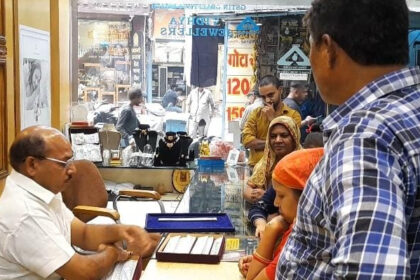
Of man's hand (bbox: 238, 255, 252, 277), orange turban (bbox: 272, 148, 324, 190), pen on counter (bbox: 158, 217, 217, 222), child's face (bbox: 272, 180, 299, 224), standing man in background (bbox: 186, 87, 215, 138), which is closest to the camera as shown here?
orange turban (bbox: 272, 148, 324, 190)

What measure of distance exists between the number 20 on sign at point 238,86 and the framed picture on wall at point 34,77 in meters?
1.96

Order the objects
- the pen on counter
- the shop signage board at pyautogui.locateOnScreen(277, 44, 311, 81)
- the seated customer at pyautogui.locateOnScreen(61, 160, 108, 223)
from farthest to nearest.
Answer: the shop signage board at pyautogui.locateOnScreen(277, 44, 311, 81)
the seated customer at pyautogui.locateOnScreen(61, 160, 108, 223)
the pen on counter

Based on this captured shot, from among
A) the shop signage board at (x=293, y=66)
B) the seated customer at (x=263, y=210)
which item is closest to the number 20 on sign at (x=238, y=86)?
the shop signage board at (x=293, y=66)

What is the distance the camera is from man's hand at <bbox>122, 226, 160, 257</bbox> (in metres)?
2.23

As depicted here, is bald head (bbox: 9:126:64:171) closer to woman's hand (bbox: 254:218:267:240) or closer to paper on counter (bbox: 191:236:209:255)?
paper on counter (bbox: 191:236:209:255)

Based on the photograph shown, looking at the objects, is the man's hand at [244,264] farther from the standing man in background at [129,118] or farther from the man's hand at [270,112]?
the standing man in background at [129,118]

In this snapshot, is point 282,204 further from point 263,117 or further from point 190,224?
point 263,117

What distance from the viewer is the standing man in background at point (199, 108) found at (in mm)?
5590

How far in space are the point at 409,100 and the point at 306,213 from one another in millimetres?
241

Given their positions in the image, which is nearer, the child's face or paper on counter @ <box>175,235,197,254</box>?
the child's face

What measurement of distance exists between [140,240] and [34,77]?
2263mm

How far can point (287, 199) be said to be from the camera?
58.2 inches

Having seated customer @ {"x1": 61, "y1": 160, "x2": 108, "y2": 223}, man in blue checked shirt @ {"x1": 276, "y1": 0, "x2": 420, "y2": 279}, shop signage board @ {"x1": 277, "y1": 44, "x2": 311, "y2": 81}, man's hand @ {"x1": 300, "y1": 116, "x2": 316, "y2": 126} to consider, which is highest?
shop signage board @ {"x1": 277, "y1": 44, "x2": 311, "y2": 81}

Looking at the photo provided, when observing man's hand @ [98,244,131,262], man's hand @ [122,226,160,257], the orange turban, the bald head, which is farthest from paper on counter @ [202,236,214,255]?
the bald head
